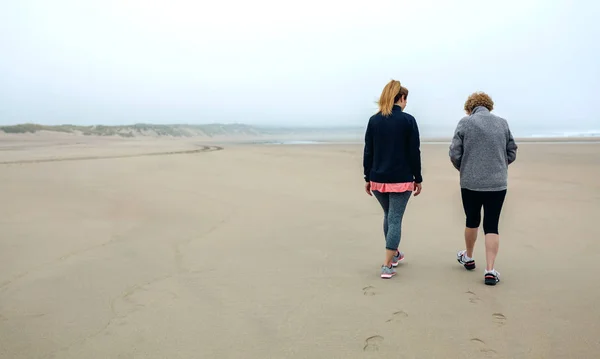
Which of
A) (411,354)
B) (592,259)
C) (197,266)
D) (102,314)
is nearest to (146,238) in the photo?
(197,266)

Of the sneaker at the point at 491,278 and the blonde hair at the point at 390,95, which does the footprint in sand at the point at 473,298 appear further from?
the blonde hair at the point at 390,95

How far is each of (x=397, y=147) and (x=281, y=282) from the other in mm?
1519

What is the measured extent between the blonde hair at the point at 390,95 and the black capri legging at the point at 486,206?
0.96m

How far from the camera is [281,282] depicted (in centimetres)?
371

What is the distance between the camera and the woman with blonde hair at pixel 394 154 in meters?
3.77

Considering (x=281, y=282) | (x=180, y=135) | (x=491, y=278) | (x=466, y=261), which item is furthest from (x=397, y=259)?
(x=180, y=135)

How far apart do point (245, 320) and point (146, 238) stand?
2627 millimetres

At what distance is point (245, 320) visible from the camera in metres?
2.97

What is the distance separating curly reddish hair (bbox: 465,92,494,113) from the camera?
3.78 metres

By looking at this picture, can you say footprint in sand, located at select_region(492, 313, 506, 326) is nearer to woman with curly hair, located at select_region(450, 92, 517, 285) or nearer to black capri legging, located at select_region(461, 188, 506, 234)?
woman with curly hair, located at select_region(450, 92, 517, 285)

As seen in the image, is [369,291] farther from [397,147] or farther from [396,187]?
[397,147]

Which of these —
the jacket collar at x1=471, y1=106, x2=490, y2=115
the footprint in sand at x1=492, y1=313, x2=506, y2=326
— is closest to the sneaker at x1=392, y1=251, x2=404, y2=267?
the footprint in sand at x1=492, y1=313, x2=506, y2=326

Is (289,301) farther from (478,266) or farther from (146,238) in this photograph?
(146,238)

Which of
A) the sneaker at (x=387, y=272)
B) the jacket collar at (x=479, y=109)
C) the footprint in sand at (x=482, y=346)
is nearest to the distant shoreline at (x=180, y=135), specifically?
the jacket collar at (x=479, y=109)
